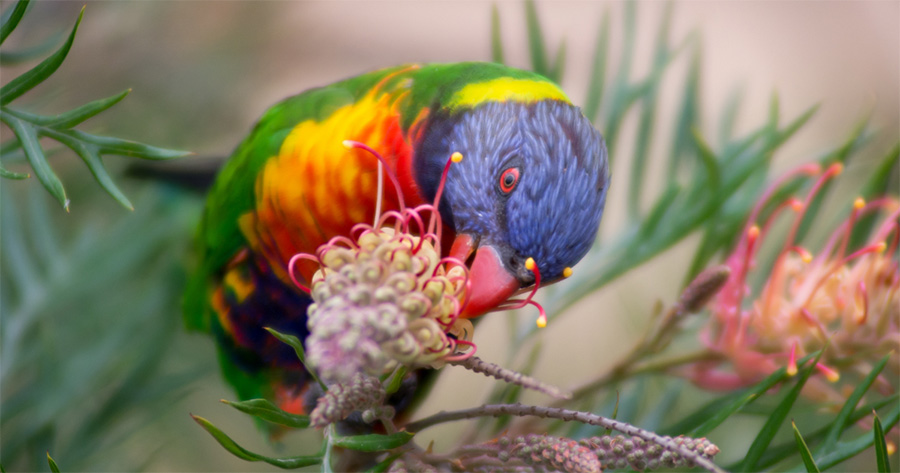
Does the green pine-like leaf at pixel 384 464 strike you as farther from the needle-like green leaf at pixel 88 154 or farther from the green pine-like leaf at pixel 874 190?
the green pine-like leaf at pixel 874 190

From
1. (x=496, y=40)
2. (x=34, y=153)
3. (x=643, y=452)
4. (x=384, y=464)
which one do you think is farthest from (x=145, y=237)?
(x=643, y=452)

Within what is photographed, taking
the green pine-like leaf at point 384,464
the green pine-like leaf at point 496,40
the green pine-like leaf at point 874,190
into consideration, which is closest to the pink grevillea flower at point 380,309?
the green pine-like leaf at point 384,464

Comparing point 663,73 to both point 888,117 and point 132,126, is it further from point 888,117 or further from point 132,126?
point 888,117

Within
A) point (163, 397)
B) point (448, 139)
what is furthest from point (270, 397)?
point (448, 139)

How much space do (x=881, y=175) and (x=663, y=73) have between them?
0.42 meters

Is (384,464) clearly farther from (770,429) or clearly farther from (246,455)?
(770,429)

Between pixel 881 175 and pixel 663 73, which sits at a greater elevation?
pixel 663 73

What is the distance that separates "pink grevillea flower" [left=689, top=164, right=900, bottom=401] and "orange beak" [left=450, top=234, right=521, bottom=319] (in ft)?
1.26

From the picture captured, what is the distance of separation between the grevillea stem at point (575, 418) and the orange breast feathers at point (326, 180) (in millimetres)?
330

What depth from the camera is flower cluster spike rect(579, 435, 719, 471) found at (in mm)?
516

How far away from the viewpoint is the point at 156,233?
133 cm

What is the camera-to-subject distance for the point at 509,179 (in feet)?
2.54

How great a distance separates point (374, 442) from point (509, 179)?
0.34 m

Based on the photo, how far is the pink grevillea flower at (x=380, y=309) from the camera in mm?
452
